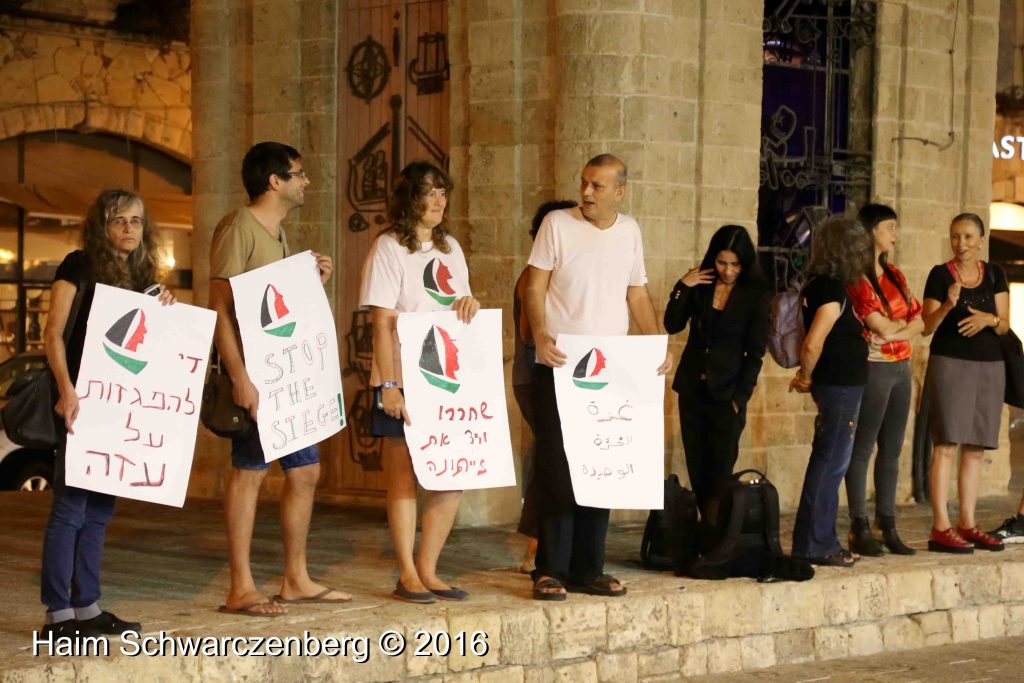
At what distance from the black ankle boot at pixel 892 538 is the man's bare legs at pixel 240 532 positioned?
373cm

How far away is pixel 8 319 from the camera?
19562 mm

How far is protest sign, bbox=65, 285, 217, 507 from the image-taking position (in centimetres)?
642

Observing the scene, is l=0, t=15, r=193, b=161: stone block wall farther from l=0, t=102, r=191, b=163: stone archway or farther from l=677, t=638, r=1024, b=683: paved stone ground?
l=677, t=638, r=1024, b=683: paved stone ground

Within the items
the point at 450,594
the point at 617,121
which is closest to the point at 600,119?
the point at 617,121

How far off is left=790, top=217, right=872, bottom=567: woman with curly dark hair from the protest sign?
325 centimetres

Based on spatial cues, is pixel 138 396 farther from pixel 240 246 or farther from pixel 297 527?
pixel 297 527

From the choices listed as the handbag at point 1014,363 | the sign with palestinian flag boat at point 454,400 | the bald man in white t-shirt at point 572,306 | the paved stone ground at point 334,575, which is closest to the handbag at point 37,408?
the paved stone ground at point 334,575

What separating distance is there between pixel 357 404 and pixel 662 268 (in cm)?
263

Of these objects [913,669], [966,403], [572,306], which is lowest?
[913,669]

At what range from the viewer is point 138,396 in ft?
21.7

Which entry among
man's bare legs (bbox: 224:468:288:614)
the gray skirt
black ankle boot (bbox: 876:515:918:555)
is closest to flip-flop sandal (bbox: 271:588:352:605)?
man's bare legs (bbox: 224:468:288:614)

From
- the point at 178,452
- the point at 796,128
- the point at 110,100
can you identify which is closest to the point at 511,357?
the point at 796,128

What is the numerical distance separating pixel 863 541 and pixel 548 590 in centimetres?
241

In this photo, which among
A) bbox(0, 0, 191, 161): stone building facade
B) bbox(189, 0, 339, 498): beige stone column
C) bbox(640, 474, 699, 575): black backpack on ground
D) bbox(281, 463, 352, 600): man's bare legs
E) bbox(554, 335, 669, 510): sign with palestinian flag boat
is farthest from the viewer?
bbox(0, 0, 191, 161): stone building facade
